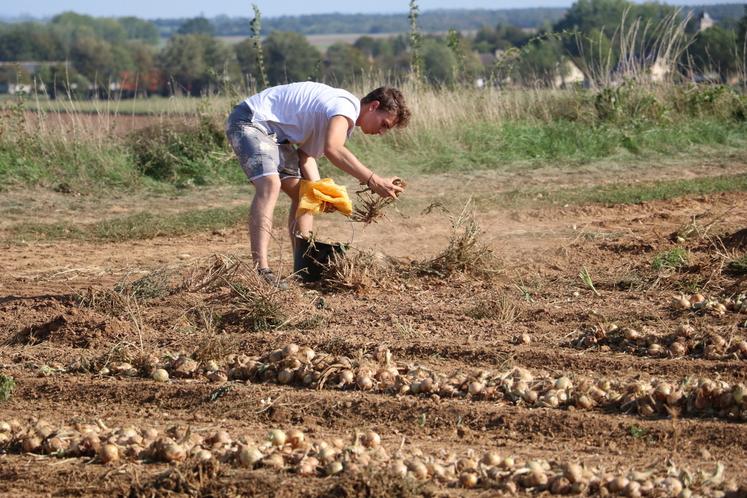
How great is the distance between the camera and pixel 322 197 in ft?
19.8

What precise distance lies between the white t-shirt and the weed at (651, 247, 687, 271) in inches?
83.7

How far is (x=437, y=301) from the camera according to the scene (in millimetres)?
6066

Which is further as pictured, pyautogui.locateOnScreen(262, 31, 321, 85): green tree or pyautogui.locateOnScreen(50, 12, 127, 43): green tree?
pyautogui.locateOnScreen(50, 12, 127, 43): green tree

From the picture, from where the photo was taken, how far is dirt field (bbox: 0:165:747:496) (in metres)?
3.67

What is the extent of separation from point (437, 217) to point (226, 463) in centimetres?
502

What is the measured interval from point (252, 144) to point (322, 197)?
0.51m

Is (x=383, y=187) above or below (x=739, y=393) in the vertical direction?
above

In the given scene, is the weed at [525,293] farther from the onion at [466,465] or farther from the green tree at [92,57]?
the green tree at [92,57]

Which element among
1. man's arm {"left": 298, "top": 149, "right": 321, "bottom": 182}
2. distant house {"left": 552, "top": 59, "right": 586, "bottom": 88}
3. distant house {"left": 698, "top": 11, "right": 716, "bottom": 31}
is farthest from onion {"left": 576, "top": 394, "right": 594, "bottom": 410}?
distant house {"left": 698, "top": 11, "right": 716, "bottom": 31}

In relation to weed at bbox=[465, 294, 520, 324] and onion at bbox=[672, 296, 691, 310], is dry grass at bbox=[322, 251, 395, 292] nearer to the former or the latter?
weed at bbox=[465, 294, 520, 324]

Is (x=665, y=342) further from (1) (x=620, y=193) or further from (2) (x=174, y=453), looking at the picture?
(1) (x=620, y=193)

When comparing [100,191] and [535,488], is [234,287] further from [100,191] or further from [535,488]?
[100,191]

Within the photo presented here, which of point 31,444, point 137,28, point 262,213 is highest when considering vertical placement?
point 137,28

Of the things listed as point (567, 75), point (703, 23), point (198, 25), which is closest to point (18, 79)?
point (567, 75)
